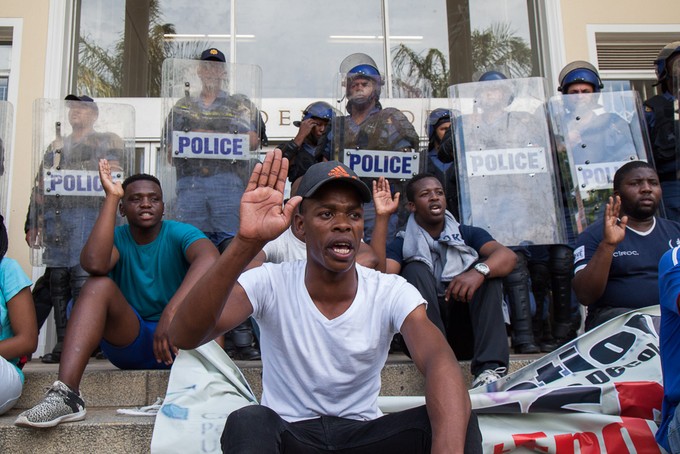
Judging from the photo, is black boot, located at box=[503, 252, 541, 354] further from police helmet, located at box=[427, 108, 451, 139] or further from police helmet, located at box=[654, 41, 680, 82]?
police helmet, located at box=[654, 41, 680, 82]

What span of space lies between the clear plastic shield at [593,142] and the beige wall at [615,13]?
2290mm

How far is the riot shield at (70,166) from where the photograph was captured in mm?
4797

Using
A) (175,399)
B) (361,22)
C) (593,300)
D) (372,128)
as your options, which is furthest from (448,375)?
(361,22)

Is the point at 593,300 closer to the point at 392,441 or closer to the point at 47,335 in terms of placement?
the point at 392,441

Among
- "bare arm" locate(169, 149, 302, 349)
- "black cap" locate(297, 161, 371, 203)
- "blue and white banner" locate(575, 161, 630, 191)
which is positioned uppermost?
"blue and white banner" locate(575, 161, 630, 191)

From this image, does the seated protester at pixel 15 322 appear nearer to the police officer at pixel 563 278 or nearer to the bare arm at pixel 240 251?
the bare arm at pixel 240 251

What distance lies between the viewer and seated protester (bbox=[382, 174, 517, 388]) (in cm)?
358

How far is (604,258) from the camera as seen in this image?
12.4ft

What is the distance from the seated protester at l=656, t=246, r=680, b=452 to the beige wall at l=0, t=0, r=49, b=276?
5180 mm

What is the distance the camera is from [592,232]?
4.08 m

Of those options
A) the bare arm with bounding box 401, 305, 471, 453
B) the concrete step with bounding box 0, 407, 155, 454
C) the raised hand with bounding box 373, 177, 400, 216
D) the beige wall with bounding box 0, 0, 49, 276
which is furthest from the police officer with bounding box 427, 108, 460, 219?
the beige wall with bounding box 0, 0, 49, 276

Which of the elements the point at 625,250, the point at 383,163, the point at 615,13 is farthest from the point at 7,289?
the point at 615,13

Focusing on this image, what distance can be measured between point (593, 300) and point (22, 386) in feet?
9.71

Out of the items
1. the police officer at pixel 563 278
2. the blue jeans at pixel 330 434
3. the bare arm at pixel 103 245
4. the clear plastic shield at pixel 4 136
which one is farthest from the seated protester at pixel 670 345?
the clear plastic shield at pixel 4 136
